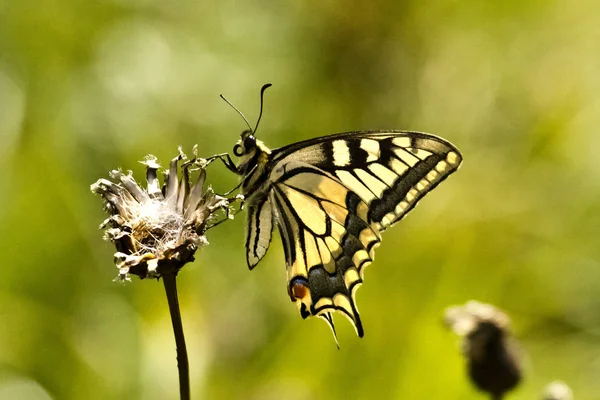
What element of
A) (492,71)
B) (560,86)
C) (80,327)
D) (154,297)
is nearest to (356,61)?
(492,71)

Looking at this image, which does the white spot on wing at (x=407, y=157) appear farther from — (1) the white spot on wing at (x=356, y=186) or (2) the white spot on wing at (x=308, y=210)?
(2) the white spot on wing at (x=308, y=210)

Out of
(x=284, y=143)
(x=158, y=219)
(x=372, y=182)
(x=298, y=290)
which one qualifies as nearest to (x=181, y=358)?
(x=158, y=219)

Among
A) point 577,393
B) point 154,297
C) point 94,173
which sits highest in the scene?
point 94,173

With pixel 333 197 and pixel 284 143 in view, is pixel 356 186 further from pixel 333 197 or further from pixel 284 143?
pixel 284 143

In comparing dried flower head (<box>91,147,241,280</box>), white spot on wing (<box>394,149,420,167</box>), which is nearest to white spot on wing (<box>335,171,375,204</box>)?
white spot on wing (<box>394,149,420,167</box>)

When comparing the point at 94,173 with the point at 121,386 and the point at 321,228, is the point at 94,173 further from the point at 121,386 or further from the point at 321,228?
the point at 321,228

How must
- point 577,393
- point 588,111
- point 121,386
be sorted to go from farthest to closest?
point 588,111 → point 577,393 → point 121,386

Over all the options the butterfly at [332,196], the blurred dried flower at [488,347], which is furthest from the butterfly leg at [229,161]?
the blurred dried flower at [488,347]

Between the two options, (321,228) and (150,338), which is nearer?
(321,228)
